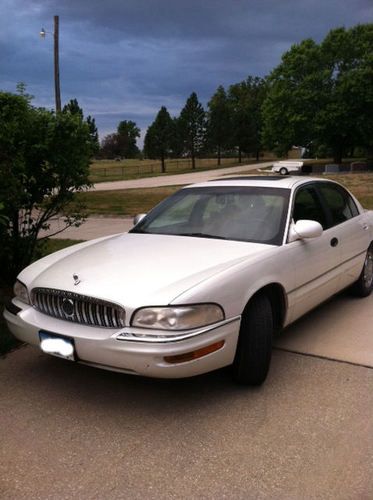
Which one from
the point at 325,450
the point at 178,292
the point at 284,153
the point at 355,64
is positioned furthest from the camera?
the point at 284,153

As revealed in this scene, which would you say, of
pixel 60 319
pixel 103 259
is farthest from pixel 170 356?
pixel 103 259

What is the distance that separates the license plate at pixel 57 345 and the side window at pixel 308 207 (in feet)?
6.94

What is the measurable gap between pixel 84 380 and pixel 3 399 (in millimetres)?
550

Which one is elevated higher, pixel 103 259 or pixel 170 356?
pixel 103 259

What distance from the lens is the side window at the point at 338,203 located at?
4.96m

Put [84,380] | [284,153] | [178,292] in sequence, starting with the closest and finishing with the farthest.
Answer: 1. [178,292]
2. [84,380]
3. [284,153]

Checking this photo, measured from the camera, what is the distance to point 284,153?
1853 inches

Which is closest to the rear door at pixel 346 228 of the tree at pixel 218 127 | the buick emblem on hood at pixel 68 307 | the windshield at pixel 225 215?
the windshield at pixel 225 215

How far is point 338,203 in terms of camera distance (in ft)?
17.1

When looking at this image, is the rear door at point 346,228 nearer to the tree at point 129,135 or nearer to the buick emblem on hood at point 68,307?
the buick emblem on hood at point 68,307

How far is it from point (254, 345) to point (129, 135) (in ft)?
385

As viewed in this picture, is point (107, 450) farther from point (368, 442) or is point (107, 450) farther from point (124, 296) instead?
point (368, 442)

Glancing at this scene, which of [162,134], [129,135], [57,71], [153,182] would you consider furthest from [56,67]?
[129,135]

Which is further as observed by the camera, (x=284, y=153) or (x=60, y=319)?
(x=284, y=153)
